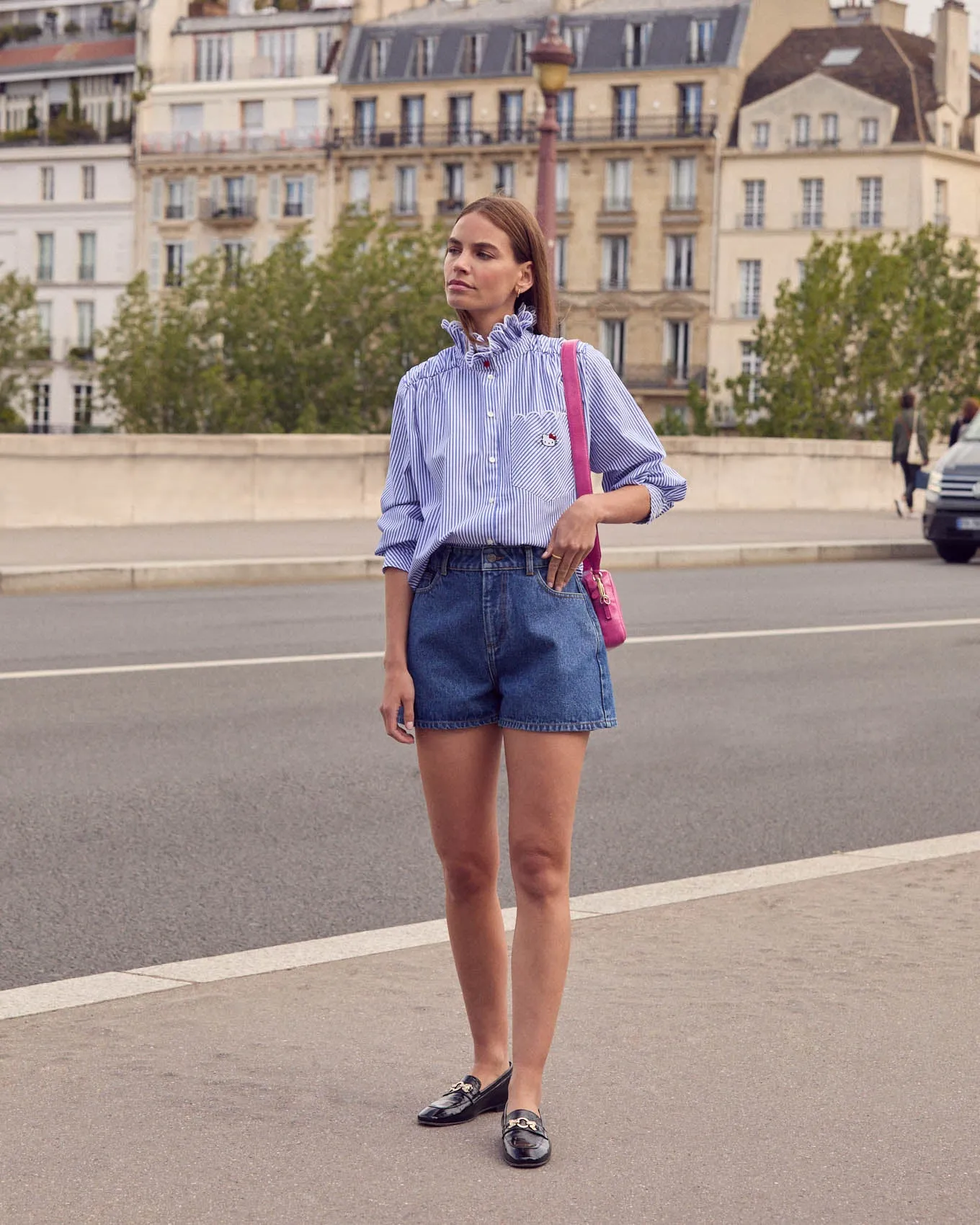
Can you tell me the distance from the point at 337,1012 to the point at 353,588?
1318 centimetres

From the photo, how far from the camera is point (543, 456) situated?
4.18 meters

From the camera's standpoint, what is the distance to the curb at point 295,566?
17.5m

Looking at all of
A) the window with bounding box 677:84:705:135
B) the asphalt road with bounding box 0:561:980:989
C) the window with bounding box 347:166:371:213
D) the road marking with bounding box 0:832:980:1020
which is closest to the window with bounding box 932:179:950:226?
the window with bounding box 677:84:705:135

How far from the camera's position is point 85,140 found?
314ft

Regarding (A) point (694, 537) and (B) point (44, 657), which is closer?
(B) point (44, 657)

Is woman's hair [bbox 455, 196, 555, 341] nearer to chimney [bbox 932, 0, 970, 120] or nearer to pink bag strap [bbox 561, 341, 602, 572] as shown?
pink bag strap [bbox 561, 341, 602, 572]

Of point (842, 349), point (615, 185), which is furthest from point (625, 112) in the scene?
point (842, 349)

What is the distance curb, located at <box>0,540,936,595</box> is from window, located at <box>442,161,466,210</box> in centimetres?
6772

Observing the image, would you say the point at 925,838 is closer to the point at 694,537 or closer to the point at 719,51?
the point at 694,537

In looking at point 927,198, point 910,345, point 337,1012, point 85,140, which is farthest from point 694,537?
point 85,140

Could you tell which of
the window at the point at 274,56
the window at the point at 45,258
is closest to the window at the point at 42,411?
the window at the point at 45,258

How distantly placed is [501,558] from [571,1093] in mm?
1180

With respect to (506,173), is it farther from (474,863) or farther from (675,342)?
(474,863)

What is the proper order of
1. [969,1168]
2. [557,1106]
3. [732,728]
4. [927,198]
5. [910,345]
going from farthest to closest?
[927,198], [910,345], [732,728], [557,1106], [969,1168]
